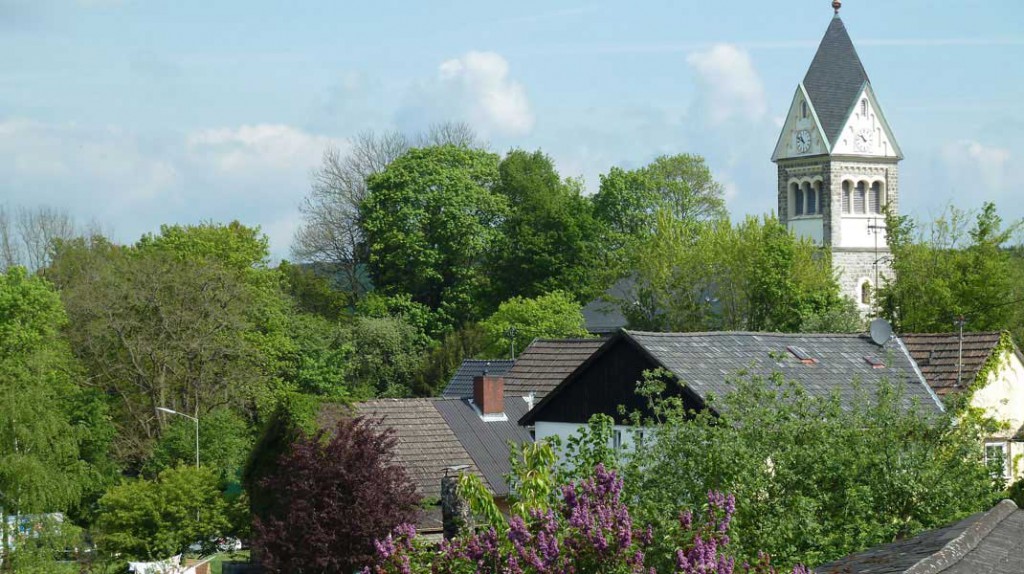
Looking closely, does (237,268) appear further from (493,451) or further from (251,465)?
(251,465)

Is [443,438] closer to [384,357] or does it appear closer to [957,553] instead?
[957,553]

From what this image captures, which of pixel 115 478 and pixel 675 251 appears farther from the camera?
pixel 675 251

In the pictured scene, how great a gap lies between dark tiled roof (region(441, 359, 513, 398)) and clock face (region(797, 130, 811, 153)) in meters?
38.0

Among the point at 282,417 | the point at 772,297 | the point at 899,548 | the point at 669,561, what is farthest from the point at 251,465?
the point at 772,297

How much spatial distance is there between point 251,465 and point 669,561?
1832 cm

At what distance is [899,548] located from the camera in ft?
31.1

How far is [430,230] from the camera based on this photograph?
243ft

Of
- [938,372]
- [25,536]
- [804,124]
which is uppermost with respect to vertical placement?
[804,124]

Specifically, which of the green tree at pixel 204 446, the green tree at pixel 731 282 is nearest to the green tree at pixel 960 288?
the green tree at pixel 731 282

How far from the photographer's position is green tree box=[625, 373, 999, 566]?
1481 centimetres

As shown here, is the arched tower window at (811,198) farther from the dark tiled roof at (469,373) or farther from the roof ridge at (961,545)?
the roof ridge at (961,545)

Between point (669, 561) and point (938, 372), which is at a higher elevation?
point (938, 372)

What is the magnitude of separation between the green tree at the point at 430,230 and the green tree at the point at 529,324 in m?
8.50

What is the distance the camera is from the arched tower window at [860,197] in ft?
262
